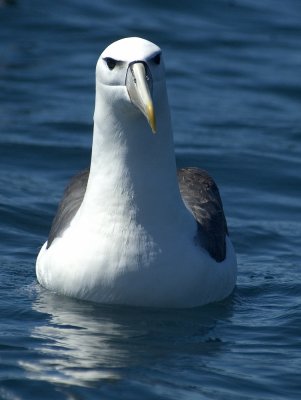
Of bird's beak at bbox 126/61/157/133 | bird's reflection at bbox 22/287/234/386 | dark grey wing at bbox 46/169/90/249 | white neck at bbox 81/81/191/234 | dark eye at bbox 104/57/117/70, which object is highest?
dark eye at bbox 104/57/117/70

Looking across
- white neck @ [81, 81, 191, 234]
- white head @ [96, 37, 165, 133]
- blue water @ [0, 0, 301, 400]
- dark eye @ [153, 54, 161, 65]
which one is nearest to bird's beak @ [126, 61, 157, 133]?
white head @ [96, 37, 165, 133]

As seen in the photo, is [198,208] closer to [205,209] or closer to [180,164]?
[205,209]

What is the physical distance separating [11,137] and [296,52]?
5333 mm

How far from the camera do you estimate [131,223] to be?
31.8 feet

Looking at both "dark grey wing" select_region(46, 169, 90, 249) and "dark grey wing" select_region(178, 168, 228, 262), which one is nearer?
"dark grey wing" select_region(178, 168, 228, 262)

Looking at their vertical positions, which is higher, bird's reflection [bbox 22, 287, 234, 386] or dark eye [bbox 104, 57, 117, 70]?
dark eye [bbox 104, 57, 117, 70]

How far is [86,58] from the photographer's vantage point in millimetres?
18844

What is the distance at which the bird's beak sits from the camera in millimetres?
8883

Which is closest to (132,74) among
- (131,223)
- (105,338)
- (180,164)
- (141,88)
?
(141,88)

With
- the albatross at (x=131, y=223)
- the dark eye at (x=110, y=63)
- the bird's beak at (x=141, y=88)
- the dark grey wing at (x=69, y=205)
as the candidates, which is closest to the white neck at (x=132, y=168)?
the albatross at (x=131, y=223)

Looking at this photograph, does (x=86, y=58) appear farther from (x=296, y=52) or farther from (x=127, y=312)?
(x=127, y=312)

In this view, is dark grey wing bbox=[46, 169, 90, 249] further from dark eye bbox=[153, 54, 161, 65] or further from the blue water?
dark eye bbox=[153, 54, 161, 65]

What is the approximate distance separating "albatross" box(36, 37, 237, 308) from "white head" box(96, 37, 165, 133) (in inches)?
0.4

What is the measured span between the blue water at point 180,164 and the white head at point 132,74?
4.94 ft
